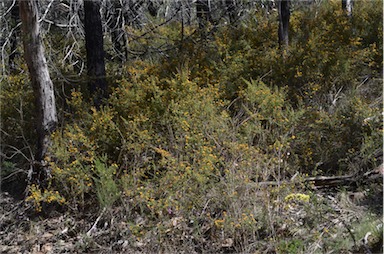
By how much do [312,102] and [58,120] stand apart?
360 cm

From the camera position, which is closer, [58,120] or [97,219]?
[97,219]

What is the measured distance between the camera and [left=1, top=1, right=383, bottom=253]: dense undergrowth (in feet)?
14.1

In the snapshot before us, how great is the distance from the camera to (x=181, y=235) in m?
4.42

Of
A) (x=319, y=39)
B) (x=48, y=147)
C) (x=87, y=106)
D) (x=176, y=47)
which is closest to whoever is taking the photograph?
(x=48, y=147)

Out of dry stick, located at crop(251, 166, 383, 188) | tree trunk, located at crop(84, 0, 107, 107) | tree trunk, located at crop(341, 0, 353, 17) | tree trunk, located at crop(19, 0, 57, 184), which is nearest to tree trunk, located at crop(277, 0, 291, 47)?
tree trunk, located at crop(341, 0, 353, 17)

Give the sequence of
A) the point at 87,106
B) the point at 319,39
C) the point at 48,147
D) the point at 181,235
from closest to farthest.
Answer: the point at 181,235
the point at 48,147
the point at 87,106
the point at 319,39

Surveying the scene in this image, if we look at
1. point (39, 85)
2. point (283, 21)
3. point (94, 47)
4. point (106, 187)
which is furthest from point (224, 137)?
point (94, 47)

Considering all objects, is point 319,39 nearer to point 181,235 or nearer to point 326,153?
point 326,153

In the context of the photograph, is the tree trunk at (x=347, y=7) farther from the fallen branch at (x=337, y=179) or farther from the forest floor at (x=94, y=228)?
the forest floor at (x=94, y=228)

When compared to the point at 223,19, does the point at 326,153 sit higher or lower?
lower

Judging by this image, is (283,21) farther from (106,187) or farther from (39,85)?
(106,187)

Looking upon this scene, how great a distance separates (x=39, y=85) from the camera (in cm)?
600

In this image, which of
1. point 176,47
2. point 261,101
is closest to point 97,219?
point 261,101

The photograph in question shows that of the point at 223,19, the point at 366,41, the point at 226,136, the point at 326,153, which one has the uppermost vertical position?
the point at 223,19
